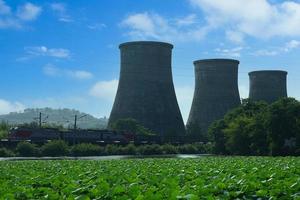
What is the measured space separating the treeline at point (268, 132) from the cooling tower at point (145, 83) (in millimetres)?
10348

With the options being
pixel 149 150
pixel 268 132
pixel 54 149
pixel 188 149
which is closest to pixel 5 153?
pixel 54 149

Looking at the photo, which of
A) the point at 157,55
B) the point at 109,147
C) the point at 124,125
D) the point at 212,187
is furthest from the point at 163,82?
the point at 212,187

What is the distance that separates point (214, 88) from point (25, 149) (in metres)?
24.0

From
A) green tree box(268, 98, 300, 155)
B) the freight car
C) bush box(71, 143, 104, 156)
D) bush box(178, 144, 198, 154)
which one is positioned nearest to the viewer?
green tree box(268, 98, 300, 155)

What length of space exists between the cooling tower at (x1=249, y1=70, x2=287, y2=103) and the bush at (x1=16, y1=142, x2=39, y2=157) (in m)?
30.5

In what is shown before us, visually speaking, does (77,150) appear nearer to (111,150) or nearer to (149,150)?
(111,150)

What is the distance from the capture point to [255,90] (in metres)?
59.7

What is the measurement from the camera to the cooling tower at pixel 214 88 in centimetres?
5394

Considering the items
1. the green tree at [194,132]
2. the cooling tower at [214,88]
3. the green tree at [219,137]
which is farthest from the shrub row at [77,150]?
the green tree at [194,132]

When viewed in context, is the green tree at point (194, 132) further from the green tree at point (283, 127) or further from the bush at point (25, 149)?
the green tree at point (283, 127)

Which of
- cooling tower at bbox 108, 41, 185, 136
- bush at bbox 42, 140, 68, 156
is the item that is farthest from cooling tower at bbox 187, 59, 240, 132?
bush at bbox 42, 140, 68, 156

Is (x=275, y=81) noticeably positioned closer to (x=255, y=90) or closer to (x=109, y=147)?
(x=255, y=90)

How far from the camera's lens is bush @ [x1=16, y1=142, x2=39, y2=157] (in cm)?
3803

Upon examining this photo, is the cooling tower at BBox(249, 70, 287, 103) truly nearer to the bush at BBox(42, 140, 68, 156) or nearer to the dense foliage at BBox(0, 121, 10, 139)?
the bush at BBox(42, 140, 68, 156)
